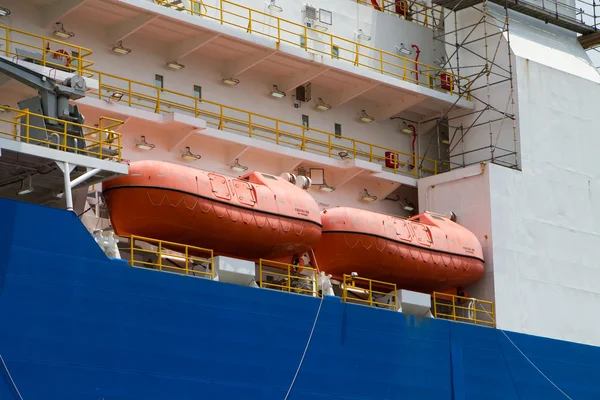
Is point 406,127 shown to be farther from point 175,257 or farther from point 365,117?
point 175,257

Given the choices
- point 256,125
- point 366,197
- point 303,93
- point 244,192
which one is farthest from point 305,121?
point 244,192

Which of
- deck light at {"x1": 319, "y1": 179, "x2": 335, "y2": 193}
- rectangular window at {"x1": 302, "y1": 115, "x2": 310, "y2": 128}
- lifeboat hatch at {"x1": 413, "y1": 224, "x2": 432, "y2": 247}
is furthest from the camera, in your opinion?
rectangular window at {"x1": 302, "y1": 115, "x2": 310, "y2": 128}


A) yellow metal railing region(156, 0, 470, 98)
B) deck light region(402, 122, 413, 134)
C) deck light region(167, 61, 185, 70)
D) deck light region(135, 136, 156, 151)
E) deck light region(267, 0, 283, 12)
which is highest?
deck light region(267, 0, 283, 12)

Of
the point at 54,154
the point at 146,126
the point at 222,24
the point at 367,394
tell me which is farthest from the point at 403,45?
the point at 54,154

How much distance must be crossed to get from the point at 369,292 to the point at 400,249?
4.30 feet

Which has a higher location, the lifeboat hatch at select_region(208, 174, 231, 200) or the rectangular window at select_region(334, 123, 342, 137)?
the rectangular window at select_region(334, 123, 342, 137)

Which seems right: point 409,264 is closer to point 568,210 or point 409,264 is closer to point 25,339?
point 568,210

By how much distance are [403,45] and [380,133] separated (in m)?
2.54

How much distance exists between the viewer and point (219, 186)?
20.0 metres

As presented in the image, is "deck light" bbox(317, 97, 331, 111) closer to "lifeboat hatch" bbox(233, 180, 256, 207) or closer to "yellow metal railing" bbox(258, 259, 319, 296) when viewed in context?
"yellow metal railing" bbox(258, 259, 319, 296)

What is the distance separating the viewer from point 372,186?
83.9 ft

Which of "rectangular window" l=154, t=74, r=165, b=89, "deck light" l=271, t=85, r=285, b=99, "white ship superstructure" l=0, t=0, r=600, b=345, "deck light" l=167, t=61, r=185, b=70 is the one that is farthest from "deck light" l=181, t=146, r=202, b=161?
"deck light" l=271, t=85, r=285, b=99

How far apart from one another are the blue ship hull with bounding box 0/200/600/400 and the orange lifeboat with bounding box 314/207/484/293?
1.33 meters

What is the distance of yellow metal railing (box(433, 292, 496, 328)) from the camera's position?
23.2 metres
